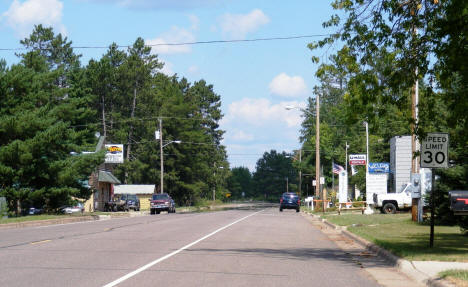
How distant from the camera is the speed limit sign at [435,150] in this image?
16578 millimetres

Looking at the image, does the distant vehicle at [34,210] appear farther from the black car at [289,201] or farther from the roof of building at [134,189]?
the roof of building at [134,189]

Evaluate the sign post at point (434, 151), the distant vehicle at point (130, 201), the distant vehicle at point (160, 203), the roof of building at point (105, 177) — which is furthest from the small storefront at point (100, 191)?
the sign post at point (434, 151)

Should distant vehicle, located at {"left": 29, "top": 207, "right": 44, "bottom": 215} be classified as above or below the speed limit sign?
below

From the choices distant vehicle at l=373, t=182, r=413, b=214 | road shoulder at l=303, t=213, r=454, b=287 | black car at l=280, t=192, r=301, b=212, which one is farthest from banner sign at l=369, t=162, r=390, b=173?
road shoulder at l=303, t=213, r=454, b=287

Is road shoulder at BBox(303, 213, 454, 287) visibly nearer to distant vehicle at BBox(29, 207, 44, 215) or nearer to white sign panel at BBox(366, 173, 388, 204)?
white sign panel at BBox(366, 173, 388, 204)

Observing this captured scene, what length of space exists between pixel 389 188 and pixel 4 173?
1534 inches

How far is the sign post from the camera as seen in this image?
16.6 metres

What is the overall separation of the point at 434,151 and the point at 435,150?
0.04 meters

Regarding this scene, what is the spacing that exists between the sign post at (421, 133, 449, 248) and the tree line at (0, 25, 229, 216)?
1069 inches

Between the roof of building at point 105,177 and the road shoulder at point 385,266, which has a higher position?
the roof of building at point 105,177

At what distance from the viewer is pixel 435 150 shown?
54.6ft

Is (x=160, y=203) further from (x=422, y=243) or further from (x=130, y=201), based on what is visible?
(x=422, y=243)

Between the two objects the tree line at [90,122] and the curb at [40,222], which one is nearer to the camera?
the curb at [40,222]

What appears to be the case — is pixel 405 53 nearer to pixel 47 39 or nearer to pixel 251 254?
pixel 251 254
